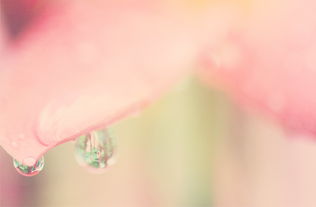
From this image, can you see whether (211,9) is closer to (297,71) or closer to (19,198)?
(297,71)

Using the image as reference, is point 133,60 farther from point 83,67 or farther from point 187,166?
point 187,166

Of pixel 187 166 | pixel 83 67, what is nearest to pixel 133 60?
pixel 83 67

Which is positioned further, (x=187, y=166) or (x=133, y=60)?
(x=187, y=166)

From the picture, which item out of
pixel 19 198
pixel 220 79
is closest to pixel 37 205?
pixel 19 198

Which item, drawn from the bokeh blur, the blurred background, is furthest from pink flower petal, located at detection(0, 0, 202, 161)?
the blurred background

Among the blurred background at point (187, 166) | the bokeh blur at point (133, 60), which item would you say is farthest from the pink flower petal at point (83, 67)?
the blurred background at point (187, 166)

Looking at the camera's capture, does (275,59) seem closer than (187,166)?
Yes

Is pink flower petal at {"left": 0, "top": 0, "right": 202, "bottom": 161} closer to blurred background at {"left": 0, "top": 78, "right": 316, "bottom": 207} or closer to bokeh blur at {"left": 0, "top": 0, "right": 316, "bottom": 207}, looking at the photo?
bokeh blur at {"left": 0, "top": 0, "right": 316, "bottom": 207}
